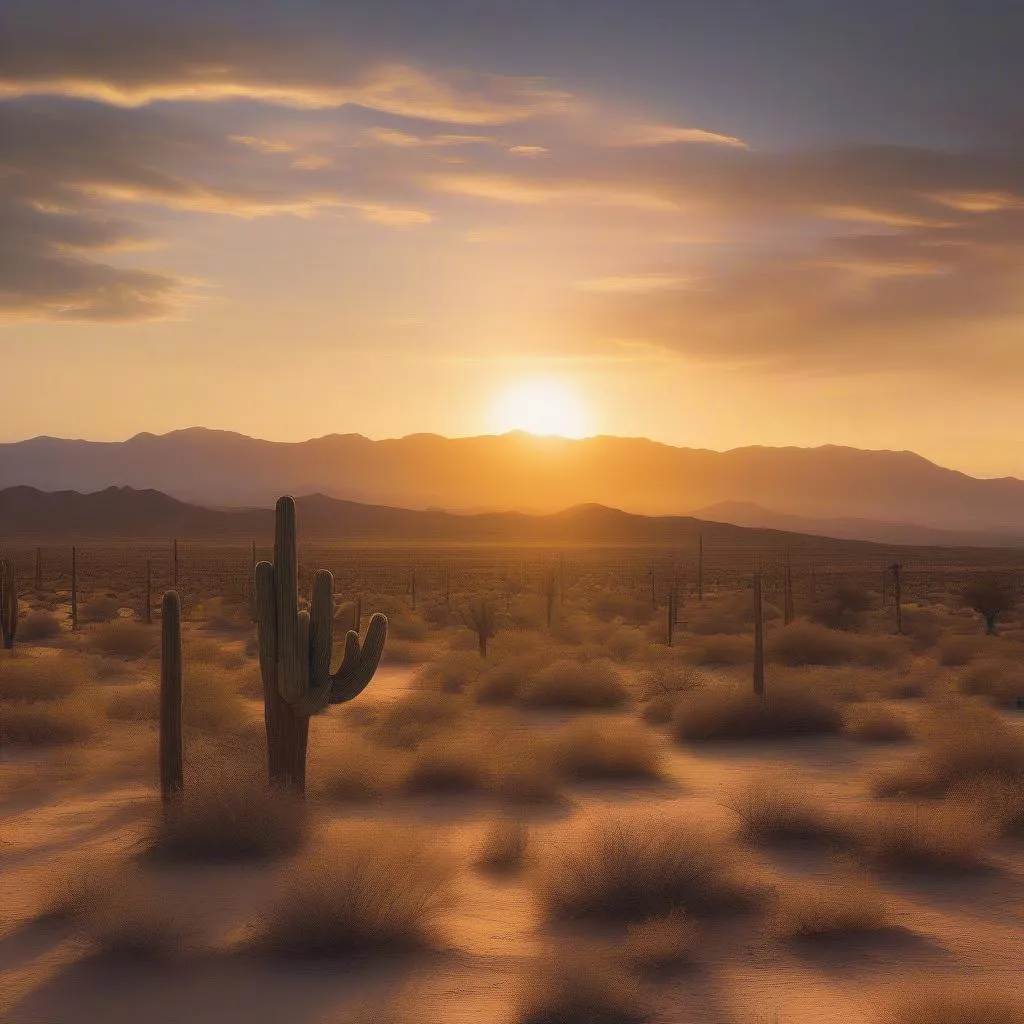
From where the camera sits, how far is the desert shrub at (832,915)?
899 cm

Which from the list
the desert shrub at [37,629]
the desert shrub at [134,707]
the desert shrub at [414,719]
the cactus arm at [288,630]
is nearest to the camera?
the cactus arm at [288,630]

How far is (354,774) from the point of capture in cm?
1390

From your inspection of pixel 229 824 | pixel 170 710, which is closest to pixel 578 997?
pixel 229 824

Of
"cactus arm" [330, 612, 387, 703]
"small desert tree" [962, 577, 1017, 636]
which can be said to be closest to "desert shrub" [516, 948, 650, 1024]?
"cactus arm" [330, 612, 387, 703]

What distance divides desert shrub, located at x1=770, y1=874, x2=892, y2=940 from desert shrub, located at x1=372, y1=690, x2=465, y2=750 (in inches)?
330

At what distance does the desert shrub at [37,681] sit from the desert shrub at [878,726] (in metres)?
12.8

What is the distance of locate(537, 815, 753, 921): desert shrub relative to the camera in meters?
9.43

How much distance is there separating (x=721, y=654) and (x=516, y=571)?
179ft

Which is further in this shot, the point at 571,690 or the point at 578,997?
the point at 571,690

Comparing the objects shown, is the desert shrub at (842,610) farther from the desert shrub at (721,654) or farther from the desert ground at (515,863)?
the desert ground at (515,863)

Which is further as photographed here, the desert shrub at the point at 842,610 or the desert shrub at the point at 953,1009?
the desert shrub at the point at 842,610

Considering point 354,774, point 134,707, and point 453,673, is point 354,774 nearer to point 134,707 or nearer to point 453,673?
point 134,707

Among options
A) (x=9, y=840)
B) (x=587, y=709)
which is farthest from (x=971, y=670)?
(x=9, y=840)

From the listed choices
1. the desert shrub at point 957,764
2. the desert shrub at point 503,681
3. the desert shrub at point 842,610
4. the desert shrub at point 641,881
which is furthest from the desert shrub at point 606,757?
the desert shrub at point 842,610
